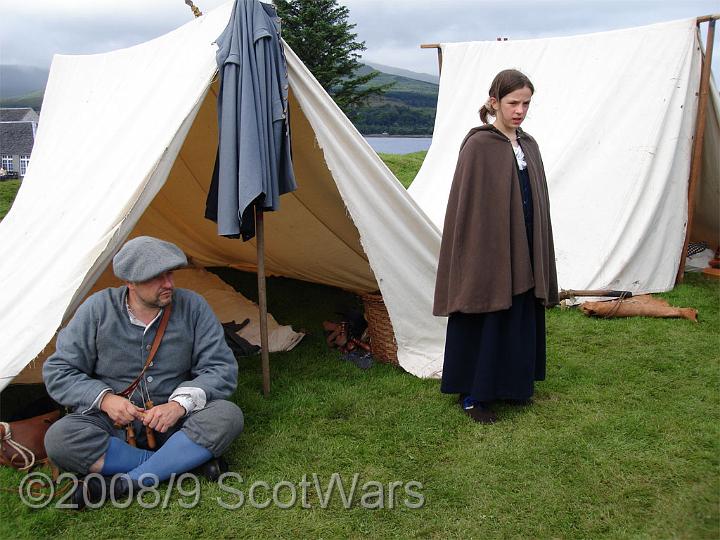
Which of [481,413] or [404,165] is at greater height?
[404,165]

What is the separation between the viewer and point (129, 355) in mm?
2416

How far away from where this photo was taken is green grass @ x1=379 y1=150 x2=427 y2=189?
32.7 ft

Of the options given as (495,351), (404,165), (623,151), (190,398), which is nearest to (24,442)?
(190,398)

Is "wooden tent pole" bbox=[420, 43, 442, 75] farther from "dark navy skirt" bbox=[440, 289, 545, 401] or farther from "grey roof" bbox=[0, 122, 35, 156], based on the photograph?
"grey roof" bbox=[0, 122, 35, 156]

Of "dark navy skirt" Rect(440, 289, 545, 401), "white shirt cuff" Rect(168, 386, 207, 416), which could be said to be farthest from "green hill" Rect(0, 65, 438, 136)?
"white shirt cuff" Rect(168, 386, 207, 416)

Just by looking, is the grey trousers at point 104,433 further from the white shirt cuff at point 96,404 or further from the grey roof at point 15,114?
the grey roof at point 15,114

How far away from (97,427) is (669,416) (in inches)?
94.6

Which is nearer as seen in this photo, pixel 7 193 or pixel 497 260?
pixel 497 260

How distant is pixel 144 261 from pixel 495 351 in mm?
1516

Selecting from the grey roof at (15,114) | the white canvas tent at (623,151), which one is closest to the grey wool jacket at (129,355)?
the white canvas tent at (623,151)

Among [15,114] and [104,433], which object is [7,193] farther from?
[104,433]

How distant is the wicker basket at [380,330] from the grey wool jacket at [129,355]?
1.22m

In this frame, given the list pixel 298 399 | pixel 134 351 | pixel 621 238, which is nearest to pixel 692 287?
pixel 621 238

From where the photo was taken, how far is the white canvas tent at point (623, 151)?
16.4 feet
